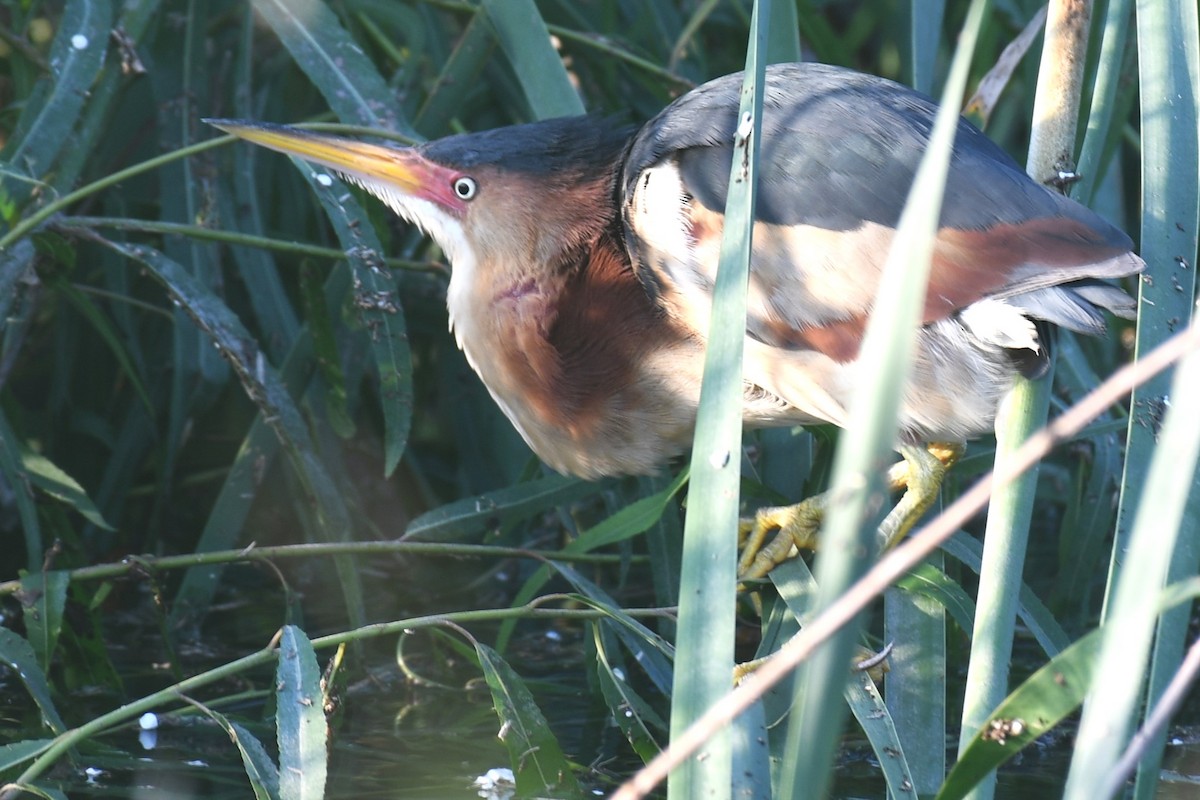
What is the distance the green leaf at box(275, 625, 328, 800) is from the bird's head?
29.4 inches

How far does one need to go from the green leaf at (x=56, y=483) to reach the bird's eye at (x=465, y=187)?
82 cm

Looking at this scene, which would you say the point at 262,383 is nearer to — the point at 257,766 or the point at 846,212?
the point at 257,766

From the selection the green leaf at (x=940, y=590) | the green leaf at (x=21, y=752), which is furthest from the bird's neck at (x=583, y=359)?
the green leaf at (x=21, y=752)

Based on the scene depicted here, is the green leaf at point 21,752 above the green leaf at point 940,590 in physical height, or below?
below

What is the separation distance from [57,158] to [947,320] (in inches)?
59.3

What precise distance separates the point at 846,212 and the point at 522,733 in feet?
2.47

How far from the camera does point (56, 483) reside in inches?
93.6

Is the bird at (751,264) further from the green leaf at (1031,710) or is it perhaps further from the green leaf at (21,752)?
the green leaf at (21,752)

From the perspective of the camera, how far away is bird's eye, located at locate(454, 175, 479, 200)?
7.02 feet

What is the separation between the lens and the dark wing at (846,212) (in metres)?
1.67

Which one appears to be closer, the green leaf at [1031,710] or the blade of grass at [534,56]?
the green leaf at [1031,710]

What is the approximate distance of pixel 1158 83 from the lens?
144 cm

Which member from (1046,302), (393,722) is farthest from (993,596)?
(393,722)

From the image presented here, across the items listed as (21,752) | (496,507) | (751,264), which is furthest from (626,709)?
(21,752)
